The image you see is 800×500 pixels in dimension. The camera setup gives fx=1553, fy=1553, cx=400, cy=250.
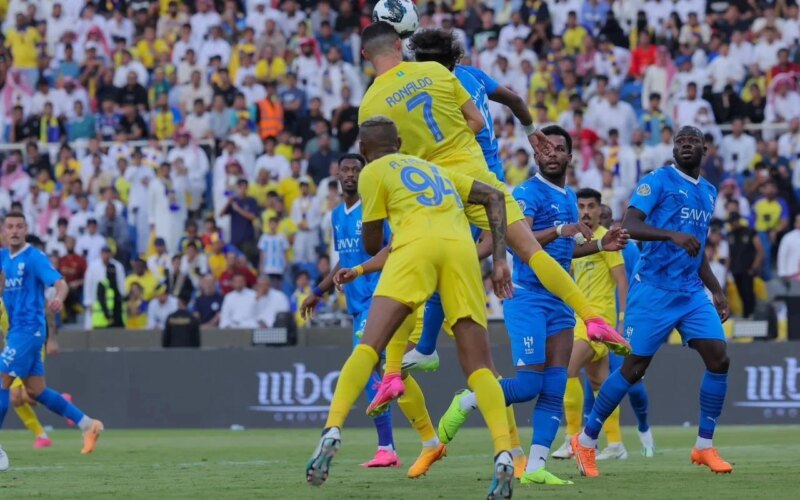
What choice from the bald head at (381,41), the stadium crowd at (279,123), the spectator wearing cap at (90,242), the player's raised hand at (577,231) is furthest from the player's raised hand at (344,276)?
the spectator wearing cap at (90,242)

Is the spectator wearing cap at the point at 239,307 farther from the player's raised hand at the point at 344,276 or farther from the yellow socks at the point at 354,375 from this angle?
the yellow socks at the point at 354,375

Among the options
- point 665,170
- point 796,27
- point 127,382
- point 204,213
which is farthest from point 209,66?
point 665,170

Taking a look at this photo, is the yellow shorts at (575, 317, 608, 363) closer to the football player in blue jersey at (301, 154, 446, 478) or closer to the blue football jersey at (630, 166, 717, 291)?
the football player in blue jersey at (301, 154, 446, 478)

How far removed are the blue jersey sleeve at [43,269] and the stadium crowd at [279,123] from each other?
29.1 ft

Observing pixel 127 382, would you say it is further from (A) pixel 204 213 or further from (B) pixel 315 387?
(A) pixel 204 213

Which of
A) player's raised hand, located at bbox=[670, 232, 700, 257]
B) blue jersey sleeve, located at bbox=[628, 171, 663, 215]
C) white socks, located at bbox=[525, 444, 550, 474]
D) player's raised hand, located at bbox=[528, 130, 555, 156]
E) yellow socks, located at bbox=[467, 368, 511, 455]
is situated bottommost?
white socks, located at bbox=[525, 444, 550, 474]

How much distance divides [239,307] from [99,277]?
2.81 metres

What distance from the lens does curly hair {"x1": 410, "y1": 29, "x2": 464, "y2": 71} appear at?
12.1 m

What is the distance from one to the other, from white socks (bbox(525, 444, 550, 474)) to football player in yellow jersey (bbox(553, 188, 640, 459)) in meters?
3.93

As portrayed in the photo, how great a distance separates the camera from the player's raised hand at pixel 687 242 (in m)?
12.4

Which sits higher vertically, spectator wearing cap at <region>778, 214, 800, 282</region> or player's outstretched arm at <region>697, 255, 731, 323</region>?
player's outstretched arm at <region>697, 255, 731, 323</region>

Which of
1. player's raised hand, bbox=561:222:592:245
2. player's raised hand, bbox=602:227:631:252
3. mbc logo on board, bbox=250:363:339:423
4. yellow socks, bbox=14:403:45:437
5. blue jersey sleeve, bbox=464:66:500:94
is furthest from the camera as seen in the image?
mbc logo on board, bbox=250:363:339:423

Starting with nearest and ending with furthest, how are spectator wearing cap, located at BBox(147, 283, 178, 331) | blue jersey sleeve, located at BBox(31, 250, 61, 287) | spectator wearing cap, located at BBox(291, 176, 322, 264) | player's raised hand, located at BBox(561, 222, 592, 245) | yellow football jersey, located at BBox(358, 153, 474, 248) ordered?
yellow football jersey, located at BBox(358, 153, 474, 248) → player's raised hand, located at BBox(561, 222, 592, 245) → blue jersey sleeve, located at BBox(31, 250, 61, 287) → spectator wearing cap, located at BBox(147, 283, 178, 331) → spectator wearing cap, located at BBox(291, 176, 322, 264)

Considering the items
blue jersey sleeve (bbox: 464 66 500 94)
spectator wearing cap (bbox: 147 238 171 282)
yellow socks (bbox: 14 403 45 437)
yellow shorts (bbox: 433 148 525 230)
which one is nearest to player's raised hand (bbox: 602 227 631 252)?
yellow shorts (bbox: 433 148 525 230)
